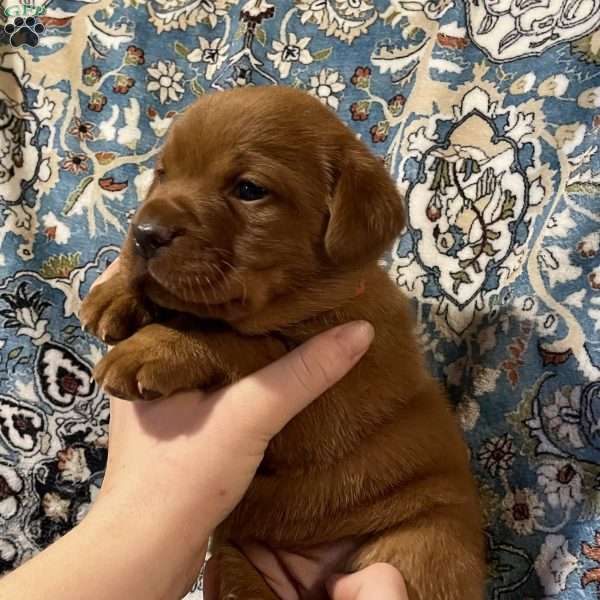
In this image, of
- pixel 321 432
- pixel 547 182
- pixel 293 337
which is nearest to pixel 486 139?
pixel 547 182

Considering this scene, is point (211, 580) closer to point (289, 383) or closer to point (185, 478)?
point (185, 478)

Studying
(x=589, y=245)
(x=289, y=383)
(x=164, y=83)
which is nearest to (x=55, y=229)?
(x=164, y=83)

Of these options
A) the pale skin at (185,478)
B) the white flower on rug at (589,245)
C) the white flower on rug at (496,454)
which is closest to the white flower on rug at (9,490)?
the pale skin at (185,478)

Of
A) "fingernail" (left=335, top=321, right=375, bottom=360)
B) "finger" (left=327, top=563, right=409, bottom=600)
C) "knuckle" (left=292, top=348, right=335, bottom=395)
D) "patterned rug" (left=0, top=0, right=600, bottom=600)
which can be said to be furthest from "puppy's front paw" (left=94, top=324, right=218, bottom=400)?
"patterned rug" (left=0, top=0, right=600, bottom=600)

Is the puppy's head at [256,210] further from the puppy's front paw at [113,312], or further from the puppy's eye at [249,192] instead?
the puppy's front paw at [113,312]

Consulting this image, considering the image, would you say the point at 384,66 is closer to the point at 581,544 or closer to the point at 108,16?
the point at 108,16

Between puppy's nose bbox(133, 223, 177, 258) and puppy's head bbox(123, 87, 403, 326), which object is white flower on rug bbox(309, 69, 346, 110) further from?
puppy's nose bbox(133, 223, 177, 258)
